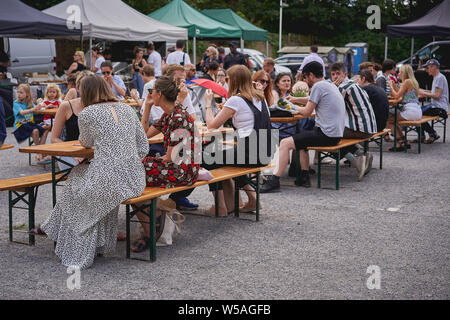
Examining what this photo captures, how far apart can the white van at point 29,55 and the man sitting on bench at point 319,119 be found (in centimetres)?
1143

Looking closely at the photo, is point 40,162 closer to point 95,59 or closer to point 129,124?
point 129,124

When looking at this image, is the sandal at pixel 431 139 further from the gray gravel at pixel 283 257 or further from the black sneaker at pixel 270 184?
the black sneaker at pixel 270 184

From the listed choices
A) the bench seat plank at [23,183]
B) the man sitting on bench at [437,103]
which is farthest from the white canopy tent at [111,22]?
the bench seat plank at [23,183]

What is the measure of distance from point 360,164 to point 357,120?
2.06ft

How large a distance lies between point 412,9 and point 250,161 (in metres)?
38.9

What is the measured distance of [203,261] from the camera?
17.2 ft

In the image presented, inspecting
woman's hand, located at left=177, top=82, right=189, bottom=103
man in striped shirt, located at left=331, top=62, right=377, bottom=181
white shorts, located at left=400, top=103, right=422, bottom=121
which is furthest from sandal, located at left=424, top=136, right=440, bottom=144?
woman's hand, located at left=177, top=82, right=189, bottom=103

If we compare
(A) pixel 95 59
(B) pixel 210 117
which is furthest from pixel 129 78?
(B) pixel 210 117

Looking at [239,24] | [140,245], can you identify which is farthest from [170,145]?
[239,24]

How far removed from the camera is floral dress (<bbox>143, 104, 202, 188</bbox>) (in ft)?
17.9

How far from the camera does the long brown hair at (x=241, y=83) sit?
6.74m

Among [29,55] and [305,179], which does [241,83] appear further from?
[29,55]

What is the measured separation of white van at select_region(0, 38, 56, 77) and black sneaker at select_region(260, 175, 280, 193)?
37.8 feet

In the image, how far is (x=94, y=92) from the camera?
5.11 m
